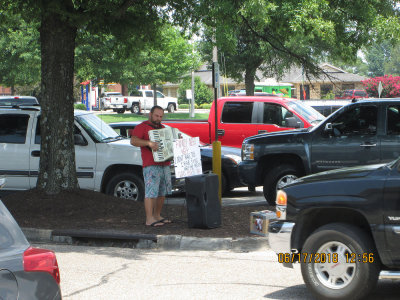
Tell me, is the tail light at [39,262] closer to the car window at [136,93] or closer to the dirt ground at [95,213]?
the dirt ground at [95,213]

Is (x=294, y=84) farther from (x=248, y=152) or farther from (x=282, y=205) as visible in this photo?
(x=282, y=205)

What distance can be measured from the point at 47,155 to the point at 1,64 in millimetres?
25585

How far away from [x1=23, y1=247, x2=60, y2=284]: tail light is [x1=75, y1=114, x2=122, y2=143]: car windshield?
892 cm

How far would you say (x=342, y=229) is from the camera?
5945 mm

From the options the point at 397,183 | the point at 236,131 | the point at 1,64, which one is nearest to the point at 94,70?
the point at 1,64

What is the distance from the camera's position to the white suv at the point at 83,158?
1248 centimetres

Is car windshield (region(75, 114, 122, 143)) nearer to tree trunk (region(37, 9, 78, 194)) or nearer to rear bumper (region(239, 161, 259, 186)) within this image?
tree trunk (region(37, 9, 78, 194))

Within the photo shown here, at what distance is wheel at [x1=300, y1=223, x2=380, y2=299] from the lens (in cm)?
580

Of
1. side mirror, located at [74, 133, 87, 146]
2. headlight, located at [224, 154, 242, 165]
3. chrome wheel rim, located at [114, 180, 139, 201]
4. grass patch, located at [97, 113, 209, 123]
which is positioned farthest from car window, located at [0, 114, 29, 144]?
grass patch, located at [97, 113, 209, 123]

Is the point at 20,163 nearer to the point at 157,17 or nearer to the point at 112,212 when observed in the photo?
the point at 112,212

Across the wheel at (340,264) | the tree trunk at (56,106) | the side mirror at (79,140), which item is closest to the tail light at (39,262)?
the wheel at (340,264)

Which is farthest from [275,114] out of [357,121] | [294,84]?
[294,84]

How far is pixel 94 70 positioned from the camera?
33.3 m

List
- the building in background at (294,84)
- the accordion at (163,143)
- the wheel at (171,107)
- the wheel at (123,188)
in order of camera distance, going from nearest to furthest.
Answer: the accordion at (163,143)
the wheel at (123,188)
the wheel at (171,107)
the building in background at (294,84)
